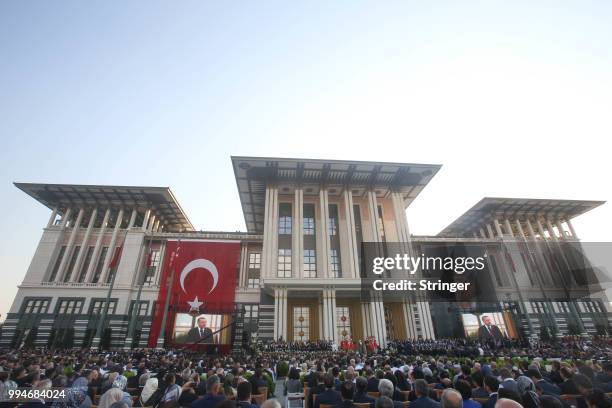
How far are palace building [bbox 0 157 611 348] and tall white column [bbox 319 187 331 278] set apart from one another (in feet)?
0.35

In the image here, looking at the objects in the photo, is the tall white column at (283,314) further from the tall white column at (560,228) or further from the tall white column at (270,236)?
the tall white column at (560,228)

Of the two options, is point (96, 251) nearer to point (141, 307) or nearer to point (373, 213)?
point (141, 307)

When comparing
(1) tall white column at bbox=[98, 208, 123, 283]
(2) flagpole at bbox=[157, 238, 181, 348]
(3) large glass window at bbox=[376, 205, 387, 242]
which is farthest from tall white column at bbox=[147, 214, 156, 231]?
(3) large glass window at bbox=[376, 205, 387, 242]

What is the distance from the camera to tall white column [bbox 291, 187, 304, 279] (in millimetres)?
28031

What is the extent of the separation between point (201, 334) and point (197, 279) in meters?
4.92

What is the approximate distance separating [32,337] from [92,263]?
7.55 metres

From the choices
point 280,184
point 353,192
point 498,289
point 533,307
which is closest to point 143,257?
point 280,184

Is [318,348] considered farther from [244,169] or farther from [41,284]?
[41,284]

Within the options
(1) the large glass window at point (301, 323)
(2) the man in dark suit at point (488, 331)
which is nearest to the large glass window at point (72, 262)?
(1) the large glass window at point (301, 323)

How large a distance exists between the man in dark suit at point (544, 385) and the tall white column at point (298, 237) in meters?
20.8

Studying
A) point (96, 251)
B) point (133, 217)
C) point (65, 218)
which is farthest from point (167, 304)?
point (65, 218)

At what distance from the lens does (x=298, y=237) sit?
1163 inches

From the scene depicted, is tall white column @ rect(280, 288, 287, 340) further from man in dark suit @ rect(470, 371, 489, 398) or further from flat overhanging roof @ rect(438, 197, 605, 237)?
flat overhanging roof @ rect(438, 197, 605, 237)

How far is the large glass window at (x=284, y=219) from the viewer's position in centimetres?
3178
